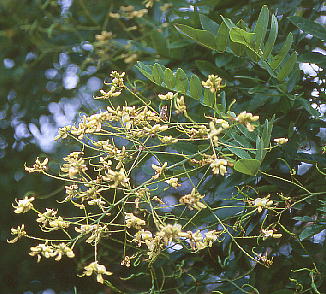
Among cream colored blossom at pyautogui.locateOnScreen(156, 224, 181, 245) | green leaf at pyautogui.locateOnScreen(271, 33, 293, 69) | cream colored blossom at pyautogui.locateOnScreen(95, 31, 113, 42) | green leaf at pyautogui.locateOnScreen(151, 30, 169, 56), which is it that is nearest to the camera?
cream colored blossom at pyautogui.locateOnScreen(156, 224, 181, 245)

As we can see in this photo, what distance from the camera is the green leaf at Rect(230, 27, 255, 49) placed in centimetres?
54

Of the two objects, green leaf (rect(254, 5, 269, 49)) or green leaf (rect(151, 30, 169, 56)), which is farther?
green leaf (rect(151, 30, 169, 56))

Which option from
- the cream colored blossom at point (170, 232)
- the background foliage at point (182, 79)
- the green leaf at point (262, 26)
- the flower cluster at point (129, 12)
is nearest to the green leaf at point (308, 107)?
the background foliage at point (182, 79)

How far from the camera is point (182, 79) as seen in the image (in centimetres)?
60

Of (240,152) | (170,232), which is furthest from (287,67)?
(170,232)

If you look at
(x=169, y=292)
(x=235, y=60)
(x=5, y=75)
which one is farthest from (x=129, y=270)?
(x=5, y=75)

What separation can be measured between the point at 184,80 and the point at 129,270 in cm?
38

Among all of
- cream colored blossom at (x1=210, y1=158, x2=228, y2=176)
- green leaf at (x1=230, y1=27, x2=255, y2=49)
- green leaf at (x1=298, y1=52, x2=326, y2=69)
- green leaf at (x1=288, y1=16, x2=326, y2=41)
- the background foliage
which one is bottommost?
the background foliage

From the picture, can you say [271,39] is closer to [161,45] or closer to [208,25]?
[208,25]

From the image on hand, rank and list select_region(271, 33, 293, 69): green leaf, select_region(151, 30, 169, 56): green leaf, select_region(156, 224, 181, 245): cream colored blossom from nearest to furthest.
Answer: select_region(156, 224, 181, 245): cream colored blossom
select_region(271, 33, 293, 69): green leaf
select_region(151, 30, 169, 56): green leaf

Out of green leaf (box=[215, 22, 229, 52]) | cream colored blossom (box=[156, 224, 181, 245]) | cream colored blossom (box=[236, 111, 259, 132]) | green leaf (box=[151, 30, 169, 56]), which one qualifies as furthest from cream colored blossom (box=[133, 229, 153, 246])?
green leaf (box=[151, 30, 169, 56])

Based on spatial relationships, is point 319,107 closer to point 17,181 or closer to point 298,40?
point 298,40

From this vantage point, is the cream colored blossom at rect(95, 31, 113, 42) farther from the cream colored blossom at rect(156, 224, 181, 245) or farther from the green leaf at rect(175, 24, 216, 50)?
the cream colored blossom at rect(156, 224, 181, 245)

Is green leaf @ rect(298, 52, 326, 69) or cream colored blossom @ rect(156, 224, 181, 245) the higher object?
green leaf @ rect(298, 52, 326, 69)
